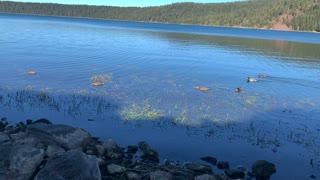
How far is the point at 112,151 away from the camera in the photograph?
18109mm

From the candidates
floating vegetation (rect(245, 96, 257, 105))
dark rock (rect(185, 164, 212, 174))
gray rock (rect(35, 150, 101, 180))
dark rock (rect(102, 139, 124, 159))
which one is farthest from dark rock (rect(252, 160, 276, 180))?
floating vegetation (rect(245, 96, 257, 105))

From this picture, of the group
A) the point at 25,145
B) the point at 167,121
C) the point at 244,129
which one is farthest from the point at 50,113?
the point at 244,129

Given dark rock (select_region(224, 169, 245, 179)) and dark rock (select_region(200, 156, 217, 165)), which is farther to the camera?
dark rock (select_region(200, 156, 217, 165))

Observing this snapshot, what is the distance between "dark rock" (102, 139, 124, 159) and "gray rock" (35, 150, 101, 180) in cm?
383

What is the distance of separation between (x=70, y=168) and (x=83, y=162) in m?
0.52

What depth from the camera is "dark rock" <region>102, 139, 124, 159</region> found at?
17.9 metres

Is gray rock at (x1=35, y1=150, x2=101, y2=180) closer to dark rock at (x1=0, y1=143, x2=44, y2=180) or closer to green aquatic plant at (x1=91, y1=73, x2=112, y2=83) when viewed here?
dark rock at (x1=0, y1=143, x2=44, y2=180)

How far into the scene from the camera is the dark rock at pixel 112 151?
705 inches

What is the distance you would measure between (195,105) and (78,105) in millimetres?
8760

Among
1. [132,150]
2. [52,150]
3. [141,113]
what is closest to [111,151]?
[132,150]

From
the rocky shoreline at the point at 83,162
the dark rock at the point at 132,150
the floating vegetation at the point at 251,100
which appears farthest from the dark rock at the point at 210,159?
the floating vegetation at the point at 251,100

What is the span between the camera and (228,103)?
30656mm

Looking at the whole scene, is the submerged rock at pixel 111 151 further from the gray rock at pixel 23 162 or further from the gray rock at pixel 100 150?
the gray rock at pixel 23 162

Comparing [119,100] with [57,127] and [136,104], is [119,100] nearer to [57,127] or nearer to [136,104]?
[136,104]
